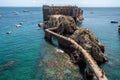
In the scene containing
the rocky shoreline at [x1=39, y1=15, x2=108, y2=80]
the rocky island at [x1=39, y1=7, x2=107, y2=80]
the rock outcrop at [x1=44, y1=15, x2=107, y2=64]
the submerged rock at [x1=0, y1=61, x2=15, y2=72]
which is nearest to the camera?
the rocky island at [x1=39, y1=7, x2=107, y2=80]

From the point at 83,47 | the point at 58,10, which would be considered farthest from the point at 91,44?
the point at 58,10

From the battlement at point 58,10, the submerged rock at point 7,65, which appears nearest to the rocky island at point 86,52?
the submerged rock at point 7,65

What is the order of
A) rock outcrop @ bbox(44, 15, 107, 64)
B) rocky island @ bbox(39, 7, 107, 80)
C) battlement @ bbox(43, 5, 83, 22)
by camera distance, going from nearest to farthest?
rocky island @ bbox(39, 7, 107, 80)
rock outcrop @ bbox(44, 15, 107, 64)
battlement @ bbox(43, 5, 83, 22)

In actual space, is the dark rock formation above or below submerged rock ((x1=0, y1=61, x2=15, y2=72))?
above

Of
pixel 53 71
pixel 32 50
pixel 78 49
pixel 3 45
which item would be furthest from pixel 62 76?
pixel 3 45

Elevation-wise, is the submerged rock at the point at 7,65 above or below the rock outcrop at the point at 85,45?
below

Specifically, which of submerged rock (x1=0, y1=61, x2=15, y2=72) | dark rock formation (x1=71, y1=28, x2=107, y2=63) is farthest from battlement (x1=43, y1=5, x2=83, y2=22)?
submerged rock (x1=0, y1=61, x2=15, y2=72)

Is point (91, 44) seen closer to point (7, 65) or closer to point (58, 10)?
point (7, 65)

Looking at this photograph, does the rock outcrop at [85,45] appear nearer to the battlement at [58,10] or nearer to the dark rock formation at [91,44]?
the dark rock formation at [91,44]

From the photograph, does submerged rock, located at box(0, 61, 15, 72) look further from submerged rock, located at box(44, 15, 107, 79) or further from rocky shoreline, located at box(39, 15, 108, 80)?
rocky shoreline, located at box(39, 15, 108, 80)

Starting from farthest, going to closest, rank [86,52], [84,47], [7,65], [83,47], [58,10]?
[58,10] → [83,47] → [84,47] → [7,65] → [86,52]

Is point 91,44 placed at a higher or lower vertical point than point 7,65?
higher
